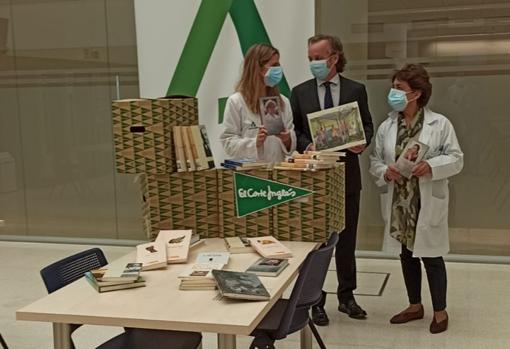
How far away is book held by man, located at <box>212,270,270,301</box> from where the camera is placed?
2.29 metres

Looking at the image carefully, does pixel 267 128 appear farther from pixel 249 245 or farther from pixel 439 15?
pixel 439 15

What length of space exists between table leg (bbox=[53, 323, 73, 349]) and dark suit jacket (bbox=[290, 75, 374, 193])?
2023 millimetres

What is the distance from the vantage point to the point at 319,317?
13.4 feet

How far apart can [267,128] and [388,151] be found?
2.52 ft

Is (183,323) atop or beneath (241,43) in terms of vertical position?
beneath

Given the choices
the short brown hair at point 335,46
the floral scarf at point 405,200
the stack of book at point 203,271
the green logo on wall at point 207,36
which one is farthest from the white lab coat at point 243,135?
the green logo on wall at point 207,36

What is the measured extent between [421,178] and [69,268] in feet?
6.67

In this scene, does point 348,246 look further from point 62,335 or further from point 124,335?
point 62,335

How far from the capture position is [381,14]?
566 centimetres

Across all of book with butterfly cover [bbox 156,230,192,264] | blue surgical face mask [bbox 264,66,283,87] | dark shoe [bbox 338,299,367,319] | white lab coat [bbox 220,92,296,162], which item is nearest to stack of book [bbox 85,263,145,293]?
book with butterfly cover [bbox 156,230,192,264]

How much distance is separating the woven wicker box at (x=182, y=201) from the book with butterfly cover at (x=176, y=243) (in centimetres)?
14

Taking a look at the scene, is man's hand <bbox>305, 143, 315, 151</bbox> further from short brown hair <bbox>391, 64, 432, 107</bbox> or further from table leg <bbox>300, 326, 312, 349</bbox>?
table leg <bbox>300, 326, 312, 349</bbox>

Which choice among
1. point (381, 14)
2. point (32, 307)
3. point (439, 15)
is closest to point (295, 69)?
point (381, 14)

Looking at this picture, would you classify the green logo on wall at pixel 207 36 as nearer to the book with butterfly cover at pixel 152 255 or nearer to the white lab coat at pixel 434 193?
the white lab coat at pixel 434 193
